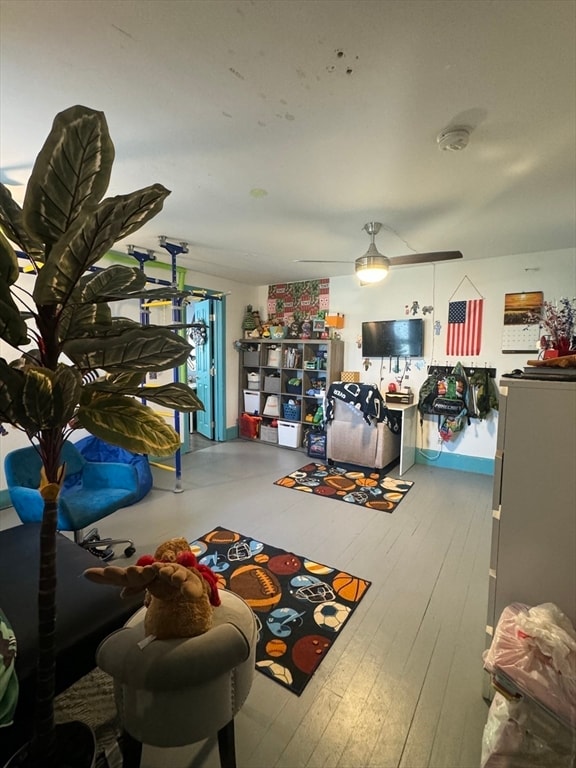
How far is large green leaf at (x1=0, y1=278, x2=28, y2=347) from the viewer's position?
648 mm

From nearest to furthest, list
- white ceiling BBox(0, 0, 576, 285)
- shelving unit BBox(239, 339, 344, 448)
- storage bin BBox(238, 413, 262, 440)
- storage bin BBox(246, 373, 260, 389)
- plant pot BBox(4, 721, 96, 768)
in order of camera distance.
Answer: plant pot BBox(4, 721, 96, 768)
white ceiling BBox(0, 0, 576, 285)
shelving unit BBox(239, 339, 344, 448)
storage bin BBox(238, 413, 262, 440)
storage bin BBox(246, 373, 260, 389)

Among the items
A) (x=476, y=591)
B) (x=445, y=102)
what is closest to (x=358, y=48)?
(x=445, y=102)

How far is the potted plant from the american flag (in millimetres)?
3984

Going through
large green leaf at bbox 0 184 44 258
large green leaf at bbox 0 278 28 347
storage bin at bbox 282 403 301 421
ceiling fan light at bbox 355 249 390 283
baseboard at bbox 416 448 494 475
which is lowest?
baseboard at bbox 416 448 494 475

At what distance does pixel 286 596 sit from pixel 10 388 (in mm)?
1933

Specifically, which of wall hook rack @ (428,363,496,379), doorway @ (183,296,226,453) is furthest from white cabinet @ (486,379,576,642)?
doorway @ (183,296,226,453)

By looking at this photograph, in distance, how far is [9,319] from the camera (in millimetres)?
655

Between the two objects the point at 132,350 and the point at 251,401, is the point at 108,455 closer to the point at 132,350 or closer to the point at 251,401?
the point at 132,350

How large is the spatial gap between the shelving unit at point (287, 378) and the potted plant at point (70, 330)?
3.97 m

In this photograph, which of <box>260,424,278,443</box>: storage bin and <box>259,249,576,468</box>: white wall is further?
<box>260,424,278,443</box>: storage bin

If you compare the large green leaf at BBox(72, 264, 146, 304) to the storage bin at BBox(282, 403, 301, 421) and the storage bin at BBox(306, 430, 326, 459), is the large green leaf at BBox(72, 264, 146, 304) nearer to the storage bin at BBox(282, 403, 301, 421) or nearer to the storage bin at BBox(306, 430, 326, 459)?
the storage bin at BBox(306, 430, 326, 459)

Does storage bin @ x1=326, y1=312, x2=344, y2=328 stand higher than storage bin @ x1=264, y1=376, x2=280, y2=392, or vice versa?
storage bin @ x1=326, y1=312, x2=344, y2=328

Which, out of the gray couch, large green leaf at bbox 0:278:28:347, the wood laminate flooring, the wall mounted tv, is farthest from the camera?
the wall mounted tv

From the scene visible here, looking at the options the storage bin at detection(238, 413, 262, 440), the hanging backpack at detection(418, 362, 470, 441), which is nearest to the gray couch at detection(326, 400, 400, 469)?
the hanging backpack at detection(418, 362, 470, 441)
